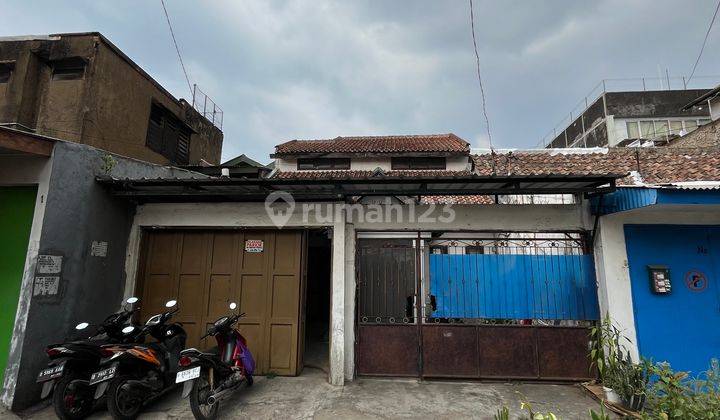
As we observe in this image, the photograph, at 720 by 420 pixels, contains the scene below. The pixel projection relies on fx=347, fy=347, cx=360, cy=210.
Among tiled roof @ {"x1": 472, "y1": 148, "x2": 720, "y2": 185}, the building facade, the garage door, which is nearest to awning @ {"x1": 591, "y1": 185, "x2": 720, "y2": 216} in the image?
tiled roof @ {"x1": 472, "y1": 148, "x2": 720, "y2": 185}

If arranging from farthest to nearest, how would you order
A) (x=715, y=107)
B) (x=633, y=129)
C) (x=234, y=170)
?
(x=633, y=129) < (x=715, y=107) < (x=234, y=170)

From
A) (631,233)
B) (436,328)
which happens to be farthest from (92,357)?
(631,233)

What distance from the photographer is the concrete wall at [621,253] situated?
5043 mm

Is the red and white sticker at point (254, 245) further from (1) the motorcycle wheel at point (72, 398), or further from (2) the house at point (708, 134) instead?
(2) the house at point (708, 134)

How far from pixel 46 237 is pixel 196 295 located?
2.16m

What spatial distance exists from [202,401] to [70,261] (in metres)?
2.88

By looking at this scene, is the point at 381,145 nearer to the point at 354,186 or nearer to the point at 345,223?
the point at 345,223

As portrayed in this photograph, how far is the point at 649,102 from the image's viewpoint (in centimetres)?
2086

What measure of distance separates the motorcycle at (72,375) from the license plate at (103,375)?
203 millimetres

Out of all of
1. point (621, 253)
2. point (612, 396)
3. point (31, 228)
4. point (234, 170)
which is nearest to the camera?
point (612, 396)

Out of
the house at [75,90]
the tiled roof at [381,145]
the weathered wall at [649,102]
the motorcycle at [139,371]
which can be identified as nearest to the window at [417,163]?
the tiled roof at [381,145]

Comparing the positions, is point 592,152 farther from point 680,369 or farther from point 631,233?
point 680,369

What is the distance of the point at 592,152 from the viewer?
10.1 m

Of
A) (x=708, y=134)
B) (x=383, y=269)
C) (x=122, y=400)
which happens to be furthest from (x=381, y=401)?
(x=708, y=134)
